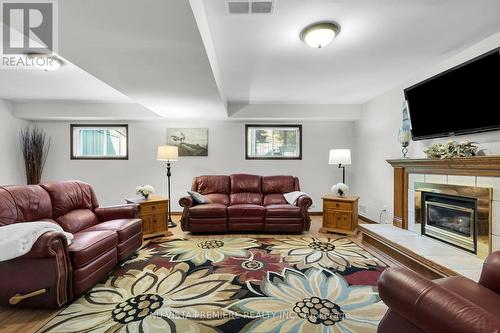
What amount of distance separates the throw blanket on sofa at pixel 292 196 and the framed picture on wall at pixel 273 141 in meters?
1.27

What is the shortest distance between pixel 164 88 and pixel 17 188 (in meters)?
1.87

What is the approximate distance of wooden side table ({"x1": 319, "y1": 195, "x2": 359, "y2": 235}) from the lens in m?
3.79

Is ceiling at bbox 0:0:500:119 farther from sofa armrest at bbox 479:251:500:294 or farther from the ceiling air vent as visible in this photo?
sofa armrest at bbox 479:251:500:294

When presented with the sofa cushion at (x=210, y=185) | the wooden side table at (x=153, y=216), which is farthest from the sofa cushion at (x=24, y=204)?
the sofa cushion at (x=210, y=185)

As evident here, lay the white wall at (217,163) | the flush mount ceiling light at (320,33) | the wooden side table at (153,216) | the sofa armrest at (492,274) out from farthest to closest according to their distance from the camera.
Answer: the white wall at (217,163)
the wooden side table at (153,216)
the flush mount ceiling light at (320,33)
the sofa armrest at (492,274)

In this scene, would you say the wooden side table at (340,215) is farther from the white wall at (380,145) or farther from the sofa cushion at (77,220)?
the sofa cushion at (77,220)

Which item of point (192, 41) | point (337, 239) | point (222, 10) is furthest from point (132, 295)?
point (337, 239)

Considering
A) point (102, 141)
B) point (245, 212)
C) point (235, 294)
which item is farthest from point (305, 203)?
point (102, 141)

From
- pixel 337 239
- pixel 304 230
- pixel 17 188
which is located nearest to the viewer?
pixel 17 188

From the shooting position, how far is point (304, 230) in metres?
3.89

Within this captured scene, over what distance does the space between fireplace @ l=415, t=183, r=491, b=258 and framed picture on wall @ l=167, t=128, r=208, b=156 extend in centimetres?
398

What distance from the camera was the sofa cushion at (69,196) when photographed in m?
2.62

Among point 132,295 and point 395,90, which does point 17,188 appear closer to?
point 132,295

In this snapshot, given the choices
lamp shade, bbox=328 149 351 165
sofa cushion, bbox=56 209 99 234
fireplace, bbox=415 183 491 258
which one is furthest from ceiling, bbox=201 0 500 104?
sofa cushion, bbox=56 209 99 234
